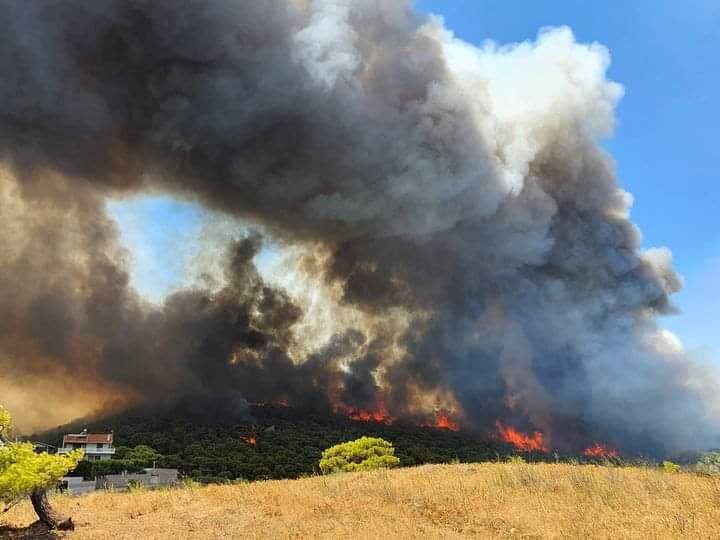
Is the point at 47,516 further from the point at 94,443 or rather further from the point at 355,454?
the point at 94,443

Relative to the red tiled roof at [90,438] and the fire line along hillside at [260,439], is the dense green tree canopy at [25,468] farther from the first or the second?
the red tiled roof at [90,438]

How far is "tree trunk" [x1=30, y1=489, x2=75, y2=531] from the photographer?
45.4 feet

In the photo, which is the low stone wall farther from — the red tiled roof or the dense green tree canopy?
the dense green tree canopy

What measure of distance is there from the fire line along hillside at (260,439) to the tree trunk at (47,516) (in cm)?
3793

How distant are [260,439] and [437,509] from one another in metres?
77.9

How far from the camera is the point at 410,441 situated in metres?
95.9

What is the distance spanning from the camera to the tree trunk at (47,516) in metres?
13.9

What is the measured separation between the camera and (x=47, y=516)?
14055 mm

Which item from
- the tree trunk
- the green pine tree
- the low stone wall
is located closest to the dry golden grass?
the tree trunk

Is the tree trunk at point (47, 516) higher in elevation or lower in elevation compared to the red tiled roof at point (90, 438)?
lower

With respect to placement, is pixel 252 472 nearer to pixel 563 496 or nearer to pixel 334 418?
pixel 563 496

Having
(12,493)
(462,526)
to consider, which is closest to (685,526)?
(462,526)

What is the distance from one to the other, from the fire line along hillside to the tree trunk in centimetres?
3793

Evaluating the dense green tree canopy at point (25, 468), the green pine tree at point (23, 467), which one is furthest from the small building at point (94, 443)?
the dense green tree canopy at point (25, 468)
